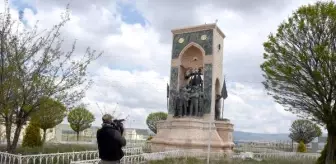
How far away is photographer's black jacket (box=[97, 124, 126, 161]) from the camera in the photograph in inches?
215

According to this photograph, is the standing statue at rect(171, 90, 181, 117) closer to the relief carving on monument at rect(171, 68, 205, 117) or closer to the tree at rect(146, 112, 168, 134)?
the relief carving on monument at rect(171, 68, 205, 117)

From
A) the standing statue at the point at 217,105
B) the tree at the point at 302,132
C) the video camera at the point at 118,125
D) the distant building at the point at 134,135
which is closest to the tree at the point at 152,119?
the distant building at the point at 134,135

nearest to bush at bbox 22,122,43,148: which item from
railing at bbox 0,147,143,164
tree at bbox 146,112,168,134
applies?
railing at bbox 0,147,143,164

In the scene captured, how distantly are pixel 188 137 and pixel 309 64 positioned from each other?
9.16m

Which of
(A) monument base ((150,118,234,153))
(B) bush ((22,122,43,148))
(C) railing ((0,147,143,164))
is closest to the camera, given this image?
(C) railing ((0,147,143,164))

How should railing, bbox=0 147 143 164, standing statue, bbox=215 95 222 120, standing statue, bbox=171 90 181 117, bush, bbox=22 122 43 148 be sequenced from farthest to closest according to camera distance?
1. standing statue, bbox=215 95 222 120
2. standing statue, bbox=171 90 181 117
3. bush, bbox=22 122 43 148
4. railing, bbox=0 147 143 164

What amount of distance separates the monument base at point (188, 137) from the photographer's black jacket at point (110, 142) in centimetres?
1414

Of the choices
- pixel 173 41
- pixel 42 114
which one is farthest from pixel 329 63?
pixel 173 41

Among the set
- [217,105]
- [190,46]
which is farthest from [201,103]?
[190,46]

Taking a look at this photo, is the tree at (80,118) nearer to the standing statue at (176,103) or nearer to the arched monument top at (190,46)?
the standing statue at (176,103)

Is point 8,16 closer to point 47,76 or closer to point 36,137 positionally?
point 47,76

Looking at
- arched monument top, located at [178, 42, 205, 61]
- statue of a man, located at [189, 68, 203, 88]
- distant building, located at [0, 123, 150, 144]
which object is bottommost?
distant building, located at [0, 123, 150, 144]

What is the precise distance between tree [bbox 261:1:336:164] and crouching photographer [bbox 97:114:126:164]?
9.05 metres

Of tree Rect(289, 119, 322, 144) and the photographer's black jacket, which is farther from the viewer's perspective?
tree Rect(289, 119, 322, 144)
